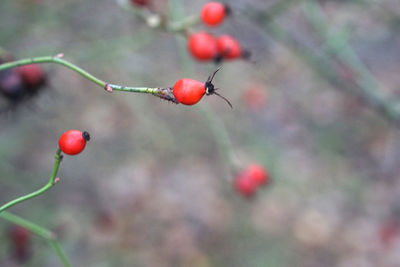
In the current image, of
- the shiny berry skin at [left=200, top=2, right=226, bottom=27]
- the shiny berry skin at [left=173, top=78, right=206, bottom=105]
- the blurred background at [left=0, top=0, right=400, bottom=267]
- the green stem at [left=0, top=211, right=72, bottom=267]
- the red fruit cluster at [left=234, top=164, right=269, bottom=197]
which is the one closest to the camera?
the shiny berry skin at [left=173, top=78, right=206, bottom=105]

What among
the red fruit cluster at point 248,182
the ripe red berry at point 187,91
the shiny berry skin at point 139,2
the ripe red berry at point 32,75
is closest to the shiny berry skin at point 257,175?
the red fruit cluster at point 248,182

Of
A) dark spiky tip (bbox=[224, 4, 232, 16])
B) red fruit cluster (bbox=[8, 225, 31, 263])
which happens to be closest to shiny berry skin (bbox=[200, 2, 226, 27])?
dark spiky tip (bbox=[224, 4, 232, 16])

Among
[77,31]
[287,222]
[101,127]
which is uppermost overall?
[101,127]

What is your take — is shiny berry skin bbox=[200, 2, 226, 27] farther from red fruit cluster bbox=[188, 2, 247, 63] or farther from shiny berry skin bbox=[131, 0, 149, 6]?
shiny berry skin bbox=[131, 0, 149, 6]

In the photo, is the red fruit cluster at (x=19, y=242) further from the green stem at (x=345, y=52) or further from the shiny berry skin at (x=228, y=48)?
the green stem at (x=345, y=52)

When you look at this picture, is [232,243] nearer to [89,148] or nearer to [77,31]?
[89,148]

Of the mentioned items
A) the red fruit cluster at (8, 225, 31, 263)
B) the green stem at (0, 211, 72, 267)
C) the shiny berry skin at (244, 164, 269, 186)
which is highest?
the shiny berry skin at (244, 164, 269, 186)

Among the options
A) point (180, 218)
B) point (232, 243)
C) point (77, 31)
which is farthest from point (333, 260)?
point (77, 31)
